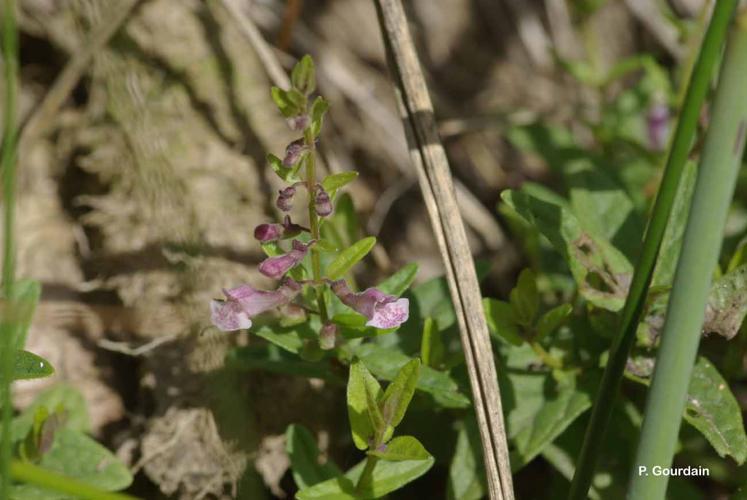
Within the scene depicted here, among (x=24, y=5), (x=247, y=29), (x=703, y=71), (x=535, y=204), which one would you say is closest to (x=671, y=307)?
(x=703, y=71)

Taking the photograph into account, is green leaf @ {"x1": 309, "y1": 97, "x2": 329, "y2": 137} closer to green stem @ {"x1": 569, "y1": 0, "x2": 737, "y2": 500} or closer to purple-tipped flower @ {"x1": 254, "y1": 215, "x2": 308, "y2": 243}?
purple-tipped flower @ {"x1": 254, "y1": 215, "x2": 308, "y2": 243}

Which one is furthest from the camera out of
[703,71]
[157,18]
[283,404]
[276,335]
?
[157,18]

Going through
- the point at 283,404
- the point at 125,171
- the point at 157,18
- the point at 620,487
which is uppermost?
the point at 157,18

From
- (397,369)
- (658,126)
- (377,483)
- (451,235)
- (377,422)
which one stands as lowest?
(377,483)

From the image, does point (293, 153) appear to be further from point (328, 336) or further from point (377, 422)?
point (377, 422)

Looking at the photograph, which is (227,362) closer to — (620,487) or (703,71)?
(620,487)

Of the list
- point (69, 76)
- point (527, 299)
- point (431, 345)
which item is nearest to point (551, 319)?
point (527, 299)
